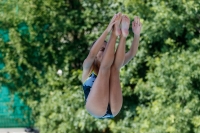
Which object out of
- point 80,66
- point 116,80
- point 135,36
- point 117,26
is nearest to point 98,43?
point 117,26

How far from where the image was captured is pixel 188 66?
6949mm

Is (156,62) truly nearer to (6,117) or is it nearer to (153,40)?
(153,40)

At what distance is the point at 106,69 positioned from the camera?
15.9ft

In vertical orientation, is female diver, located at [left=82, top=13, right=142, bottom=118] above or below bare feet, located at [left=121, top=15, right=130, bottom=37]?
below

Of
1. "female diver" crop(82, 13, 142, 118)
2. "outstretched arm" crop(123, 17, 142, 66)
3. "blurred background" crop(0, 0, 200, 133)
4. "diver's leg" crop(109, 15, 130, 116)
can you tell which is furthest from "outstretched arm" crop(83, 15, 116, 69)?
"blurred background" crop(0, 0, 200, 133)

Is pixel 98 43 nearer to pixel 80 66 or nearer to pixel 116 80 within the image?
pixel 116 80

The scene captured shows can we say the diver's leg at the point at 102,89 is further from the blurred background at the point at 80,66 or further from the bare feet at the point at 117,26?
the blurred background at the point at 80,66

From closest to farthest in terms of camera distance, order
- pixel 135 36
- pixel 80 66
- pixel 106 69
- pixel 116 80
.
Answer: pixel 106 69 < pixel 116 80 < pixel 135 36 < pixel 80 66

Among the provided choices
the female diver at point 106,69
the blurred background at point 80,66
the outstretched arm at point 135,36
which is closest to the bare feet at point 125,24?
the female diver at point 106,69

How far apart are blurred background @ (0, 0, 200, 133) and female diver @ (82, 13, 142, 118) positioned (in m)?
2.00

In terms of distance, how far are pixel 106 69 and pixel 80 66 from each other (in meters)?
3.66

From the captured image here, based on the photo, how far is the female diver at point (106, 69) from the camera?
4.74 metres

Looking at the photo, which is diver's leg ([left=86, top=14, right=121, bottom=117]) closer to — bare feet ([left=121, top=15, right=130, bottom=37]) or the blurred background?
bare feet ([left=121, top=15, right=130, bottom=37])

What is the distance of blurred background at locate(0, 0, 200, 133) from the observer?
703cm
